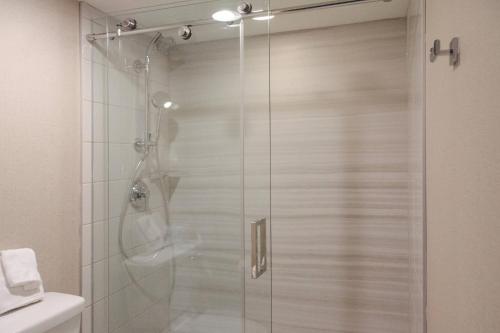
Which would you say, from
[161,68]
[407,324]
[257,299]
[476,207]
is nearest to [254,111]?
[161,68]

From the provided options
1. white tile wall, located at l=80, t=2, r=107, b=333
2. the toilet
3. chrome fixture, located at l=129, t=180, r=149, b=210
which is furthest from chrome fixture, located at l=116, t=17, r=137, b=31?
the toilet

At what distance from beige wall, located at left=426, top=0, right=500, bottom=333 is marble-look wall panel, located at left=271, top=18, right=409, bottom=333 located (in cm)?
80

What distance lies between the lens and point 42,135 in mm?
1777

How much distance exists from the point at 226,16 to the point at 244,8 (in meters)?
0.10

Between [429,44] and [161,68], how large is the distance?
4.34 feet

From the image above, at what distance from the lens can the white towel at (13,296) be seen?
1.46m

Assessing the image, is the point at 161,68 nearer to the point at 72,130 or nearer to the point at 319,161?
the point at 72,130

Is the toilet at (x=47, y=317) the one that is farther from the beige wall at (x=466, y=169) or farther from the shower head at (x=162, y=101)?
the beige wall at (x=466, y=169)

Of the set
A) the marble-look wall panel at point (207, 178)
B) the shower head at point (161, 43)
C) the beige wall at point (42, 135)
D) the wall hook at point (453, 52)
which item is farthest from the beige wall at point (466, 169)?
the beige wall at point (42, 135)

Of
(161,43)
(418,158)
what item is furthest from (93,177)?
(418,158)

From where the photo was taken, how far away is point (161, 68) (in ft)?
6.23

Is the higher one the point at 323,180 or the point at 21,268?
the point at 323,180

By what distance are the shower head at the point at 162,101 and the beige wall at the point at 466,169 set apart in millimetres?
1279

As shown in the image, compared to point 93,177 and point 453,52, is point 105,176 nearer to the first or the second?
point 93,177
